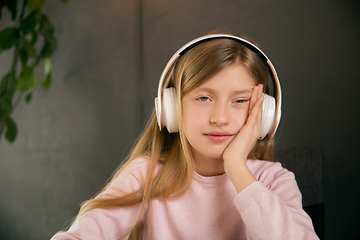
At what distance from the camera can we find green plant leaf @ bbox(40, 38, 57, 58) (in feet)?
4.97

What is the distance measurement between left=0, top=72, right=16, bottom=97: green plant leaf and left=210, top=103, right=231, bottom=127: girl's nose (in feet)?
4.15

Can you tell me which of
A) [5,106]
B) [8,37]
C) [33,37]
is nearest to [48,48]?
[33,37]

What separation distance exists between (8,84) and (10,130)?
250 mm

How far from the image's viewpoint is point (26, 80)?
1506 mm

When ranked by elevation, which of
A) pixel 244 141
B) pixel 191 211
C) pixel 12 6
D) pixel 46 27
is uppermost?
pixel 12 6

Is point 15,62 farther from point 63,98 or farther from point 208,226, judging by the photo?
point 208,226

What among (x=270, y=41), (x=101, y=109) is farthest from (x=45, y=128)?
(x=270, y=41)

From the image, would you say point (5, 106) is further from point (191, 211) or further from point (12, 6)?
point (191, 211)

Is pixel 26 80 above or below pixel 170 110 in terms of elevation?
above

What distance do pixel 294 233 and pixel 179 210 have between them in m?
0.35

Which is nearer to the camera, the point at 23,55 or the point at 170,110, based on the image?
the point at 170,110

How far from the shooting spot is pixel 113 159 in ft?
4.93

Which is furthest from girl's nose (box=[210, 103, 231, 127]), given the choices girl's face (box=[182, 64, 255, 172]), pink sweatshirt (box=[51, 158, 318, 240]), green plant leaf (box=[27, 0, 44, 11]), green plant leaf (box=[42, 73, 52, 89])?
green plant leaf (box=[27, 0, 44, 11])

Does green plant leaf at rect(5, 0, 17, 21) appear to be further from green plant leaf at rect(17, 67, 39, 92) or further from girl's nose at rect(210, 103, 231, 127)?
girl's nose at rect(210, 103, 231, 127)
